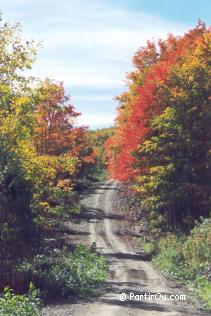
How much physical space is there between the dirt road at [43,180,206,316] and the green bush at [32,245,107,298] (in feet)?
2.39

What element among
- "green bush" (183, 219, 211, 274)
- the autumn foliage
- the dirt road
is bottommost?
the dirt road

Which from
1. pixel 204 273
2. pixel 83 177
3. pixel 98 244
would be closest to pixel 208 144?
pixel 98 244

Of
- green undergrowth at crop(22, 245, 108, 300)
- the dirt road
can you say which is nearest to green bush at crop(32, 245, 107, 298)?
green undergrowth at crop(22, 245, 108, 300)

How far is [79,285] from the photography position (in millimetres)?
23500

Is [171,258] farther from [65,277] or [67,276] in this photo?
[65,277]

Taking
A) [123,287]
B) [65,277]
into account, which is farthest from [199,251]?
[65,277]

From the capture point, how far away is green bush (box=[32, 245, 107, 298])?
22766mm

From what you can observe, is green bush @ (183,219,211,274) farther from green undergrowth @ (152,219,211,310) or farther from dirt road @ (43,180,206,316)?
dirt road @ (43,180,206,316)

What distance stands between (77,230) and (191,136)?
14.0 meters

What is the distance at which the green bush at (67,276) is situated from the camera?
74.7ft

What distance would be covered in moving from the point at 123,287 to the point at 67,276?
2.75 metres

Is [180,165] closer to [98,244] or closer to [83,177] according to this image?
[98,244]

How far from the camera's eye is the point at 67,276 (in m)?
23.7

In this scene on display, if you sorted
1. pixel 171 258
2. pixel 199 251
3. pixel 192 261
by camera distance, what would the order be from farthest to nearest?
pixel 171 258 → pixel 199 251 → pixel 192 261
